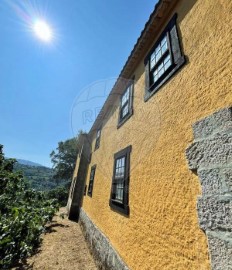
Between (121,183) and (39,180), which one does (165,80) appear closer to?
(121,183)

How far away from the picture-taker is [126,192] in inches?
164

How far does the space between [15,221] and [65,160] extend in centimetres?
3350

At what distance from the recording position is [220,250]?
5.21ft

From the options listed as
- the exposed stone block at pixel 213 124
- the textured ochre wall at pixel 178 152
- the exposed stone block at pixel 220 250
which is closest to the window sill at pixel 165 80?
the textured ochre wall at pixel 178 152

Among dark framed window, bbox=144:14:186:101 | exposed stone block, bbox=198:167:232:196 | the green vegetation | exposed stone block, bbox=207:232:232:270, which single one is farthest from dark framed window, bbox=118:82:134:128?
the green vegetation

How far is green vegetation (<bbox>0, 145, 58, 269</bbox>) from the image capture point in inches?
127

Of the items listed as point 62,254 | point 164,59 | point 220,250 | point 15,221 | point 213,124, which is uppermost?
point 164,59

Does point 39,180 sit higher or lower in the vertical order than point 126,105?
higher

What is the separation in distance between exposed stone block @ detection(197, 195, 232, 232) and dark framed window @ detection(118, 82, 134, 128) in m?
3.66

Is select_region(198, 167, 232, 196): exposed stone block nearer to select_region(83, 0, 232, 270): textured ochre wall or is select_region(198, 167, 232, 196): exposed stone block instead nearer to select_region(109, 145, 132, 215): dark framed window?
select_region(83, 0, 232, 270): textured ochre wall

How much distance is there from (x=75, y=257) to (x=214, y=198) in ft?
19.9

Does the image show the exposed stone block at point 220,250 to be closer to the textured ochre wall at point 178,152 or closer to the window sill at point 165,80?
the textured ochre wall at point 178,152

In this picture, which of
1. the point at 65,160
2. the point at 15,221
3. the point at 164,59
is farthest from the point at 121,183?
the point at 65,160

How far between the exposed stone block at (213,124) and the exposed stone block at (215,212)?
2.47 feet
